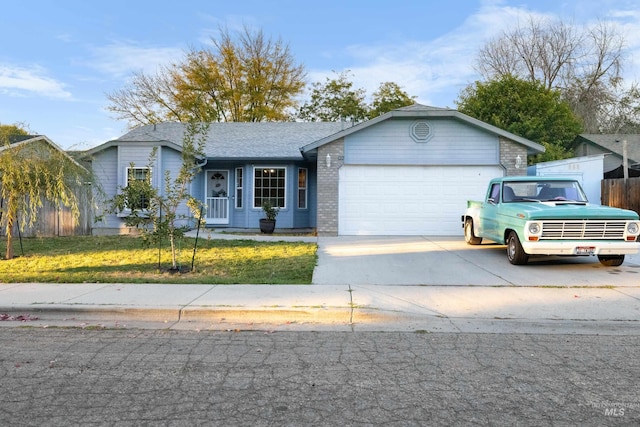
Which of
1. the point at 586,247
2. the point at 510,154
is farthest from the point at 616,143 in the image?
the point at 586,247

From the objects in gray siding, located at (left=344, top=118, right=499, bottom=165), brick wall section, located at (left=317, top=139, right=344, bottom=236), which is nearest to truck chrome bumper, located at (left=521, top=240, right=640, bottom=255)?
gray siding, located at (left=344, top=118, right=499, bottom=165)

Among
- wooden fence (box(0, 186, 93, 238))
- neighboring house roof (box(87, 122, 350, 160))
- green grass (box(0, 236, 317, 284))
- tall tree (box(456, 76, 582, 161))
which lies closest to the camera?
green grass (box(0, 236, 317, 284))

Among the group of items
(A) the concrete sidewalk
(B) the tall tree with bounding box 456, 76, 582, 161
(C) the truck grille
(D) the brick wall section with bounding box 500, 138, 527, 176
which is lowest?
(A) the concrete sidewalk

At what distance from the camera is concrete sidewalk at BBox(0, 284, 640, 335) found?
18.8ft

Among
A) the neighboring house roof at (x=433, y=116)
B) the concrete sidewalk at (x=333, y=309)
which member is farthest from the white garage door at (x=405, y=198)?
the concrete sidewalk at (x=333, y=309)

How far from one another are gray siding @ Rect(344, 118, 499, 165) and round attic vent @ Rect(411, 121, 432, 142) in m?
0.10

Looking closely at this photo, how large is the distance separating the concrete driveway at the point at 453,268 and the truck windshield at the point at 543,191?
4.59 ft

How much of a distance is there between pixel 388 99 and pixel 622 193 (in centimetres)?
2364

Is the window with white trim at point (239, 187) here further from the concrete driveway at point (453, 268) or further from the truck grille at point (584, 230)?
the truck grille at point (584, 230)

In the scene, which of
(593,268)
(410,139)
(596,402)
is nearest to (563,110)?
(410,139)

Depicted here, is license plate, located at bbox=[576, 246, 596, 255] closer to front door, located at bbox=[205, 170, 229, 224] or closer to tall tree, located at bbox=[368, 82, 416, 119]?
front door, located at bbox=[205, 170, 229, 224]

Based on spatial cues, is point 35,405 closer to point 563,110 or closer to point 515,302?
point 515,302

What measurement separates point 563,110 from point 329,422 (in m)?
33.2

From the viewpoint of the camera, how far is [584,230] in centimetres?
859
